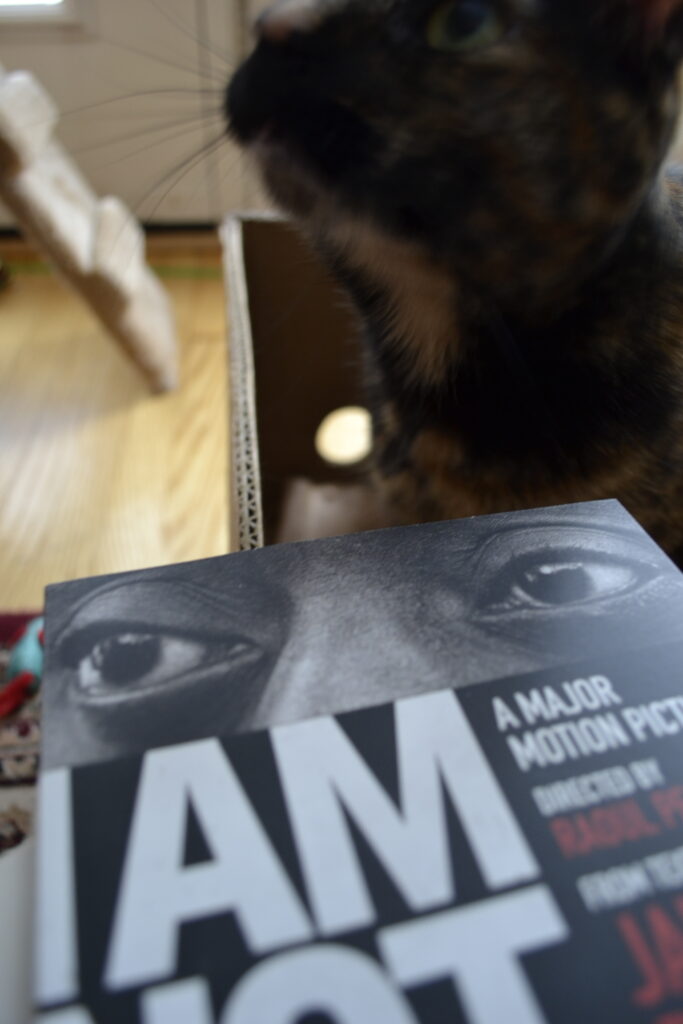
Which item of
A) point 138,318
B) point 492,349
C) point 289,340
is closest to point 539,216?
point 492,349

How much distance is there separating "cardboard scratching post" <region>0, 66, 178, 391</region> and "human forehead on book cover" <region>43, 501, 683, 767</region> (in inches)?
40.8

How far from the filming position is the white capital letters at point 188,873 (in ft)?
0.82

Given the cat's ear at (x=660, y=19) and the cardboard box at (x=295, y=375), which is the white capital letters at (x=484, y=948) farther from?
the cardboard box at (x=295, y=375)

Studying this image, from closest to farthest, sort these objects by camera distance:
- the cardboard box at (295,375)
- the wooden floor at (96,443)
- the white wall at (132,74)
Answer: the cardboard box at (295,375), the wooden floor at (96,443), the white wall at (132,74)

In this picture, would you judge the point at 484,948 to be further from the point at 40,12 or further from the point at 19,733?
the point at 40,12

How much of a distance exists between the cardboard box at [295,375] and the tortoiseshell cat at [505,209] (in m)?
0.37

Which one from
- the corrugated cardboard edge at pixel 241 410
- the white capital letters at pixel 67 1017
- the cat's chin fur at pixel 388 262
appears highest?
the cat's chin fur at pixel 388 262

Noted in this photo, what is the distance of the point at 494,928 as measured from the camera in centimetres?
25

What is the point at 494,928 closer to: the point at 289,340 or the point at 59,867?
the point at 59,867

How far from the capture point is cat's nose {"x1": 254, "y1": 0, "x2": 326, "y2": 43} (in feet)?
1.41

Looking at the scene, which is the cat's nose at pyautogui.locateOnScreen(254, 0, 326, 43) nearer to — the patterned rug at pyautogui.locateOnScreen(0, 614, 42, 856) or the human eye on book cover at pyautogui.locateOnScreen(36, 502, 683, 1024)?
the human eye on book cover at pyautogui.locateOnScreen(36, 502, 683, 1024)

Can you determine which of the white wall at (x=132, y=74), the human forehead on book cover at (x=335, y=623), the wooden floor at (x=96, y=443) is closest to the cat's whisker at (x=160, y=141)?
the white wall at (x=132, y=74)

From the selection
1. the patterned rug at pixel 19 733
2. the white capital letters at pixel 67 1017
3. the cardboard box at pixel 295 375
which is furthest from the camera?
the cardboard box at pixel 295 375

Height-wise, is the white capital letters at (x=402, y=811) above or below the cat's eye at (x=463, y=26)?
below
